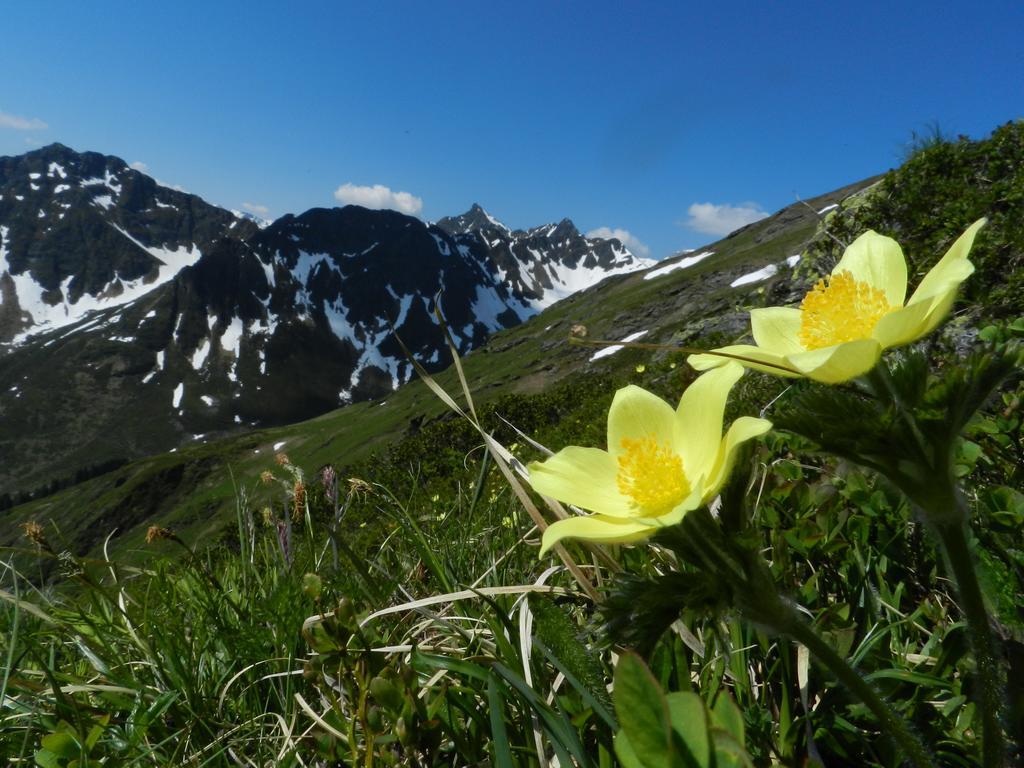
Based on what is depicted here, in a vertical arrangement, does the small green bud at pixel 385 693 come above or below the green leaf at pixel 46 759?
below

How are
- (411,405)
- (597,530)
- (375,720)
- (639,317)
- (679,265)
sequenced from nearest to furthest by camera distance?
1. (597,530)
2. (375,720)
3. (639,317)
4. (411,405)
5. (679,265)

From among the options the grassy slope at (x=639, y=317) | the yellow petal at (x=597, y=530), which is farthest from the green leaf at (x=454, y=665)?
the grassy slope at (x=639, y=317)

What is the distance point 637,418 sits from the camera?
1.68 meters

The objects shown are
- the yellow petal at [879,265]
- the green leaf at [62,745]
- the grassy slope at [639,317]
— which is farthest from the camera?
the grassy slope at [639,317]

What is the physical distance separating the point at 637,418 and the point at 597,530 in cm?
46

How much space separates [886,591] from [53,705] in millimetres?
2955

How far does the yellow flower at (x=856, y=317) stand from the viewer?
3.85ft

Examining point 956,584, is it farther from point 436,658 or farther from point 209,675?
point 209,675

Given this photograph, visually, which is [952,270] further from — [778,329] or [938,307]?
[778,329]

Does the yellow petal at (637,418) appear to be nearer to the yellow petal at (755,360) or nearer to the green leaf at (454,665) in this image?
the yellow petal at (755,360)

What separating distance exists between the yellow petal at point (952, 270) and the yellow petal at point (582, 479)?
0.72m

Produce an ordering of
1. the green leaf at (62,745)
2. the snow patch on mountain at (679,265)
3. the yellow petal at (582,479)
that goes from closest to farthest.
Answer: the yellow petal at (582,479), the green leaf at (62,745), the snow patch on mountain at (679,265)

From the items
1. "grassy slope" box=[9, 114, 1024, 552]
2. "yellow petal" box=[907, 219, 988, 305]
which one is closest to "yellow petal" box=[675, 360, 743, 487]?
"yellow petal" box=[907, 219, 988, 305]

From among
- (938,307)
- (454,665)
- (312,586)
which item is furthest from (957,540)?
(312,586)
